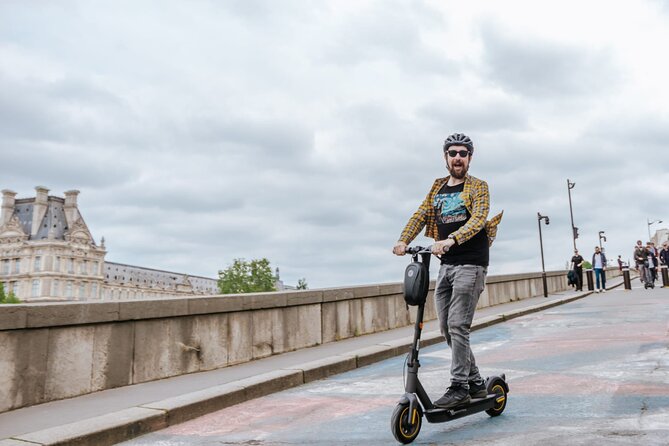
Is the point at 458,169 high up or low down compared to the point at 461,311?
up

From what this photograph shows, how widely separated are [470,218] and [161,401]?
3281mm

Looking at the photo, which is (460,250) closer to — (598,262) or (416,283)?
(416,283)

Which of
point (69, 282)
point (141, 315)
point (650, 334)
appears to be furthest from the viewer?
point (69, 282)

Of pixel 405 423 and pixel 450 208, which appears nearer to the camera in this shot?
pixel 405 423

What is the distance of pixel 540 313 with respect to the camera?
47.2 ft

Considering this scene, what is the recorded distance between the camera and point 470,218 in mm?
4070

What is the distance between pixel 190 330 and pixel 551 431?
4.82 m

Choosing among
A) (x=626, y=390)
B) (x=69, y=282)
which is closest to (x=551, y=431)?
(x=626, y=390)

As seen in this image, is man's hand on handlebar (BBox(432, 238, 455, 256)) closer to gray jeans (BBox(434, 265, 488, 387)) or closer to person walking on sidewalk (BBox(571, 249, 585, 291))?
gray jeans (BBox(434, 265, 488, 387))

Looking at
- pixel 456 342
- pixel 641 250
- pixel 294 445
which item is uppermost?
pixel 641 250

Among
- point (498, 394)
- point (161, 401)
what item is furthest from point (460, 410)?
point (161, 401)

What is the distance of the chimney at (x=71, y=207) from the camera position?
132 metres

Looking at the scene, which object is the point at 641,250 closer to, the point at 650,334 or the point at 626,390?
the point at 650,334

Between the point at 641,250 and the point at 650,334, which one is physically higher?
the point at 641,250
